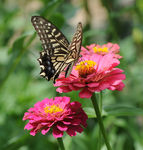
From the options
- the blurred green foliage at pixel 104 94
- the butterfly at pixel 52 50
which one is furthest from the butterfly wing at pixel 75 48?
the blurred green foliage at pixel 104 94

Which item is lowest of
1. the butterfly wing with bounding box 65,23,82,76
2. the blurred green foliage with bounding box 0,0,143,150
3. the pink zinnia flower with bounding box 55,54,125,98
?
the blurred green foliage with bounding box 0,0,143,150

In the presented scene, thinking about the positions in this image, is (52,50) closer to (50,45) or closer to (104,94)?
(50,45)

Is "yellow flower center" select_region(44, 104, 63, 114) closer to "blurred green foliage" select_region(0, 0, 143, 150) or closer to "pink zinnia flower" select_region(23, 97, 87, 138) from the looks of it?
"pink zinnia flower" select_region(23, 97, 87, 138)

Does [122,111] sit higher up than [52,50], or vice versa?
[52,50]

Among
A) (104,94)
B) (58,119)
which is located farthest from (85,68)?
(104,94)

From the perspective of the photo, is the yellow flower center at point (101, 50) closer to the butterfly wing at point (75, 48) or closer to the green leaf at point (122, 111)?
the butterfly wing at point (75, 48)

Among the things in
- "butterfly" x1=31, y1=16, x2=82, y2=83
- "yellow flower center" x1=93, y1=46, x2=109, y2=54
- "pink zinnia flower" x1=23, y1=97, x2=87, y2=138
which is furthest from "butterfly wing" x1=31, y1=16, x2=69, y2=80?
"pink zinnia flower" x1=23, y1=97, x2=87, y2=138
